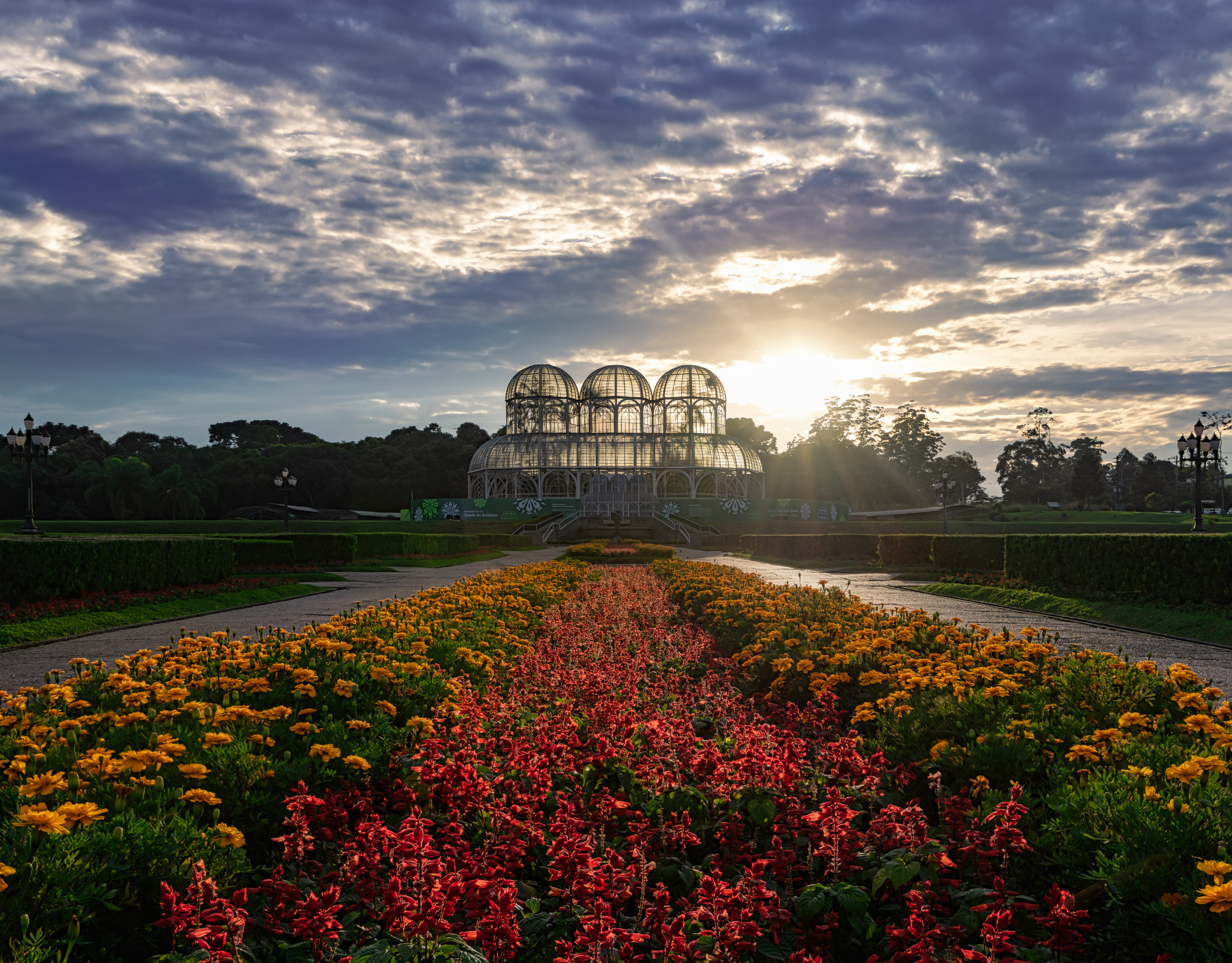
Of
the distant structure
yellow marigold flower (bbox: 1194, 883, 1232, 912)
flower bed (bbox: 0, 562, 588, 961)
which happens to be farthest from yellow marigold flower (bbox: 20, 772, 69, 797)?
the distant structure

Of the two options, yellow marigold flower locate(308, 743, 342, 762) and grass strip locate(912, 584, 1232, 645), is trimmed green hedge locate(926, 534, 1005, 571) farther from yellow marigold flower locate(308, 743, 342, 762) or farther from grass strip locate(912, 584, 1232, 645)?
yellow marigold flower locate(308, 743, 342, 762)

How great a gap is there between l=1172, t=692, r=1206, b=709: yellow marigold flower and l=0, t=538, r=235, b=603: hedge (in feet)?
46.4

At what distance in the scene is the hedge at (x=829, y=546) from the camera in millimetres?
26734

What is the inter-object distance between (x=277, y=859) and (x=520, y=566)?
40.2 feet

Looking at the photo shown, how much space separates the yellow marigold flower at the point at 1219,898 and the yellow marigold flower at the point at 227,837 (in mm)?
2735

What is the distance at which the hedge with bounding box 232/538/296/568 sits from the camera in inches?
771

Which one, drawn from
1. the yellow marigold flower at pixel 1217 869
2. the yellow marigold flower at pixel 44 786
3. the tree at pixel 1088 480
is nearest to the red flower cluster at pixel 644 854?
the yellow marigold flower at pixel 1217 869

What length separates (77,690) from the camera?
4379 millimetres

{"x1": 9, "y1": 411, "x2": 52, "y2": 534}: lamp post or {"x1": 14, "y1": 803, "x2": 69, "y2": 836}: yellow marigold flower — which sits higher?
{"x1": 9, "y1": 411, "x2": 52, "y2": 534}: lamp post

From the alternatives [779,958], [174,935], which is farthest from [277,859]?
[779,958]

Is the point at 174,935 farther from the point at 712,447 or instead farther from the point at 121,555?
the point at 712,447

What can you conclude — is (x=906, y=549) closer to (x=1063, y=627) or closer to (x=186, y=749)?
(x=1063, y=627)

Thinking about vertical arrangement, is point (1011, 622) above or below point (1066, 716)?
below

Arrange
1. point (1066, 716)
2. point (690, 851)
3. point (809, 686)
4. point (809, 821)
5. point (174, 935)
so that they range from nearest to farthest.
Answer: point (174, 935) < point (809, 821) < point (690, 851) < point (1066, 716) < point (809, 686)
